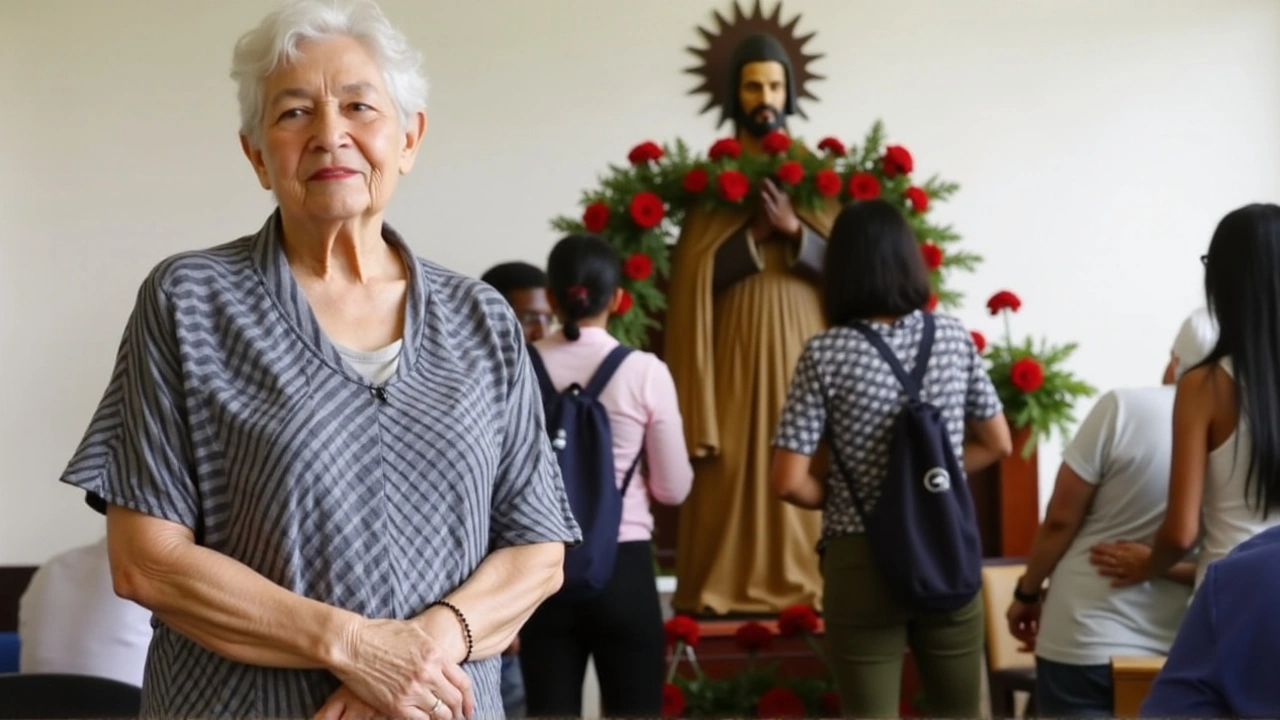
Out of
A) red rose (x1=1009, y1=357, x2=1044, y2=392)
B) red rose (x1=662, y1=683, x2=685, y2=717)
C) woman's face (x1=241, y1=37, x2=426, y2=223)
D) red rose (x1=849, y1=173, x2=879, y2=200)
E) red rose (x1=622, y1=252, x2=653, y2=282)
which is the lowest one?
red rose (x1=662, y1=683, x2=685, y2=717)

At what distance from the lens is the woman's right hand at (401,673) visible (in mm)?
1674

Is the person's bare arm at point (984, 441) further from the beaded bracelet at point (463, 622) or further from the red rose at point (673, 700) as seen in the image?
the beaded bracelet at point (463, 622)

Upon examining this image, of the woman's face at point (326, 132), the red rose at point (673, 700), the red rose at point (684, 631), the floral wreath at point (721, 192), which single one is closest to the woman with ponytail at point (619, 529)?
the red rose at point (673, 700)

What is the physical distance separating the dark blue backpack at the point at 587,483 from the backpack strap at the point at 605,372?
0.08ft

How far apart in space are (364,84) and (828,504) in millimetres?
1764

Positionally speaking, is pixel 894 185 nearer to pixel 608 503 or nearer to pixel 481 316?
pixel 608 503

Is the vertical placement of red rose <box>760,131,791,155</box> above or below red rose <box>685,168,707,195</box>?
above

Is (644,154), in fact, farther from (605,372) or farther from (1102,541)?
(1102,541)

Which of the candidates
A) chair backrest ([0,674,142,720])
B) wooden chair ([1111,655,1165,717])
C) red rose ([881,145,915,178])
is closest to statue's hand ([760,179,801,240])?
red rose ([881,145,915,178])

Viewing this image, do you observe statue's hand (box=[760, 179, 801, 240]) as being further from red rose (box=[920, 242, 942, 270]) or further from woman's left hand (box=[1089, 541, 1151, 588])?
woman's left hand (box=[1089, 541, 1151, 588])

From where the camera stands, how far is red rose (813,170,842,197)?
494 centimetres

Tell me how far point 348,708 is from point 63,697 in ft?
2.41

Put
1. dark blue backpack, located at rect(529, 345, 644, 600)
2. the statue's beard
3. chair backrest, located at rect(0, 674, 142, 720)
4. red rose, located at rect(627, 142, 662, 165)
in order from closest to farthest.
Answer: chair backrest, located at rect(0, 674, 142, 720) → dark blue backpack, located at rect(529, 345, 644, 600) → red rose, located at rect(627, 142, 662, 165) → the statue's beard

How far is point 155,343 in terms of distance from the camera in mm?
1768
